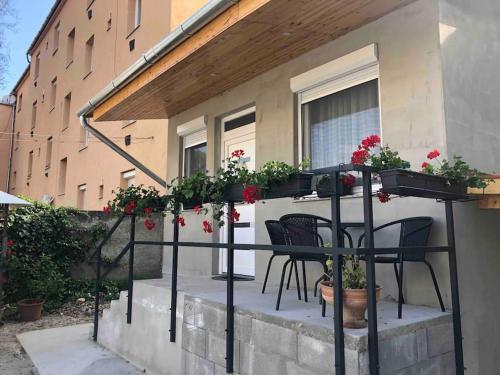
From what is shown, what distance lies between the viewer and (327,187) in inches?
102

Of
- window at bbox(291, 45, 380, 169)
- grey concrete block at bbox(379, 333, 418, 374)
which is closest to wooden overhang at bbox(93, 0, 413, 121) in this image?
window at bbox(291, 45, 380, 169)

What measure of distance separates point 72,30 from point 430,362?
53.7ft

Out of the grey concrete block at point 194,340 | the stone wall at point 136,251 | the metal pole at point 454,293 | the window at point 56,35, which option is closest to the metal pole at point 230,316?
the grey concrete block at point 194,340

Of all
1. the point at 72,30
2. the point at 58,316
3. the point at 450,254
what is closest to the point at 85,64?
the point at 72,30

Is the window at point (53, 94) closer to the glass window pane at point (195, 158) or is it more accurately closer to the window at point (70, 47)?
the window at point (70, 47)

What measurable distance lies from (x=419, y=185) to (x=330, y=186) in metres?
0.53

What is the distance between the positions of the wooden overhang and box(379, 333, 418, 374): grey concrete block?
8.48ft

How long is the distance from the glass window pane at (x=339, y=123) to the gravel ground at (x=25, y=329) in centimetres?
391

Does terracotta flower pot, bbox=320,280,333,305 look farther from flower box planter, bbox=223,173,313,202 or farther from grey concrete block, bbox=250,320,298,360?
flower box planter, bbox=223,173,313,202

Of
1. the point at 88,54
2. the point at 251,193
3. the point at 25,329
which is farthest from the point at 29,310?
Result: the point at 88,54

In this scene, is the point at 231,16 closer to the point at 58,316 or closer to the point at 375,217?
the point at 375,217

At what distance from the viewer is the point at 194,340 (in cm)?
373

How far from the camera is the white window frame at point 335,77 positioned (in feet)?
13.0

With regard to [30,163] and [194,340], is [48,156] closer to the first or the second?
[30,163]
